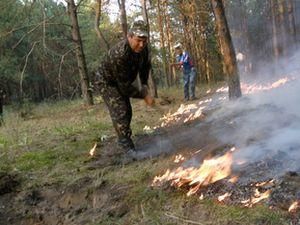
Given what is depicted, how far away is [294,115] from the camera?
22.7ft

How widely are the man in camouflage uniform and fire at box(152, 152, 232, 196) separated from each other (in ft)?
5.63

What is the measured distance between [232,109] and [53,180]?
439 cm

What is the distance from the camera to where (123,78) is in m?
6.66

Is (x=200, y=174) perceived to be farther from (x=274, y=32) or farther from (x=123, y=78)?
(x=274, y=32)

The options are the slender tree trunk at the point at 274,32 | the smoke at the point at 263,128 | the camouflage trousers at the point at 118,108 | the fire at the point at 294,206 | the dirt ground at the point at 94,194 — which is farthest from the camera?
the slender tree trunk at the point at 274,32

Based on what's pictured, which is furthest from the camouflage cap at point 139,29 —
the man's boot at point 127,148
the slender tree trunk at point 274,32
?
the slender tree trunk at point 274,32

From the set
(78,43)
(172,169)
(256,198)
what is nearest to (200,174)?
(172,169)

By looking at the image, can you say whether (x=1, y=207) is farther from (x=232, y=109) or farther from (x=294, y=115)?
(x=232, y=109)

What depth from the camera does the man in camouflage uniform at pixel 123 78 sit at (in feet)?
21.1

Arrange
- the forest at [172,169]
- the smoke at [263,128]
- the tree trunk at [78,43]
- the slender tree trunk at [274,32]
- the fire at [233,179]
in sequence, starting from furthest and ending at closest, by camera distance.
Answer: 1. the slender tree trunk at [274,32]
2. the tree trunk at [78,43]
3. the smoke at [263,128]
4. the fire at [233,179]
5. the forest at [172,169]

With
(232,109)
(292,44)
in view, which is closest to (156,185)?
(232,109)

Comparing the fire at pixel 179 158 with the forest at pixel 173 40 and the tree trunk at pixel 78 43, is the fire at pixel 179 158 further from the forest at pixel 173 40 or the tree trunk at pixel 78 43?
the forest at pixel 173 40

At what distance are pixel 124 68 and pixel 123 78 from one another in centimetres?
18

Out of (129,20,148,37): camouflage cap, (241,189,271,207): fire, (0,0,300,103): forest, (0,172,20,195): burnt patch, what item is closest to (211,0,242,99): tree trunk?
(129,20,148,37): camouflage cap
